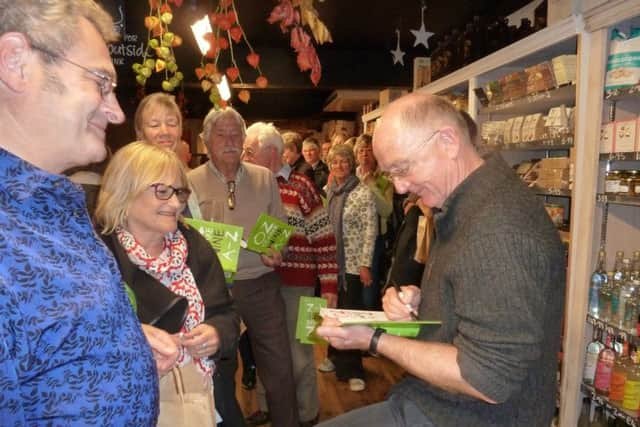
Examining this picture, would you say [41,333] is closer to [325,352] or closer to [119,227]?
[119,227]

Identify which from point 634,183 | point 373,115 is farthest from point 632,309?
point 373,115

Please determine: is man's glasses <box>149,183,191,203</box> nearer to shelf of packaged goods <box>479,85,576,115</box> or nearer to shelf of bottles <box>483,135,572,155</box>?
shelf of bottles <box>483,135,572,155</box>

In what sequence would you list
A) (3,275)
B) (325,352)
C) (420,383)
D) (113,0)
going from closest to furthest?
(3,275), (420,383), (113,0), (325,352)

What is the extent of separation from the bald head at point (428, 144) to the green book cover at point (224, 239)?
0.83 m

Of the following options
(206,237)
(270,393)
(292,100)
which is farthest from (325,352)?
(292,100)

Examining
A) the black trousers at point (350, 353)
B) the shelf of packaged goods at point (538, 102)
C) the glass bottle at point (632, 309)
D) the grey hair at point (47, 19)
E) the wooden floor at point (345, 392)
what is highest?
the shelf of packaged goods at point (538, 102)

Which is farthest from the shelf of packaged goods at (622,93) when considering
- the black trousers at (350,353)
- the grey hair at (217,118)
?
the black trousers at (350,353)

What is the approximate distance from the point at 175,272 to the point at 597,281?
6.24 feet

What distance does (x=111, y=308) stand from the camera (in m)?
0.87

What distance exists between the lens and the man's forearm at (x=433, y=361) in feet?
4.19

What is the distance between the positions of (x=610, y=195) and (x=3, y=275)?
228cm

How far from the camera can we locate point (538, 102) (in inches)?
115

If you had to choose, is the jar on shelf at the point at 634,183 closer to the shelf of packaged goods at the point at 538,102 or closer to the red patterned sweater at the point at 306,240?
the shelf of packaged goods at the point at 538,102

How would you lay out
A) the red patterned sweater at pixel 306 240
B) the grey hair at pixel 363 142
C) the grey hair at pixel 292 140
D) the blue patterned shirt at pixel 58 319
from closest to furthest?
the blue patterned shirt at pixel 58 319 < the red patterned sweater at pixel 306 240 < the grey hair at pixel 363 142 < the grey hair at pixel 292 140
